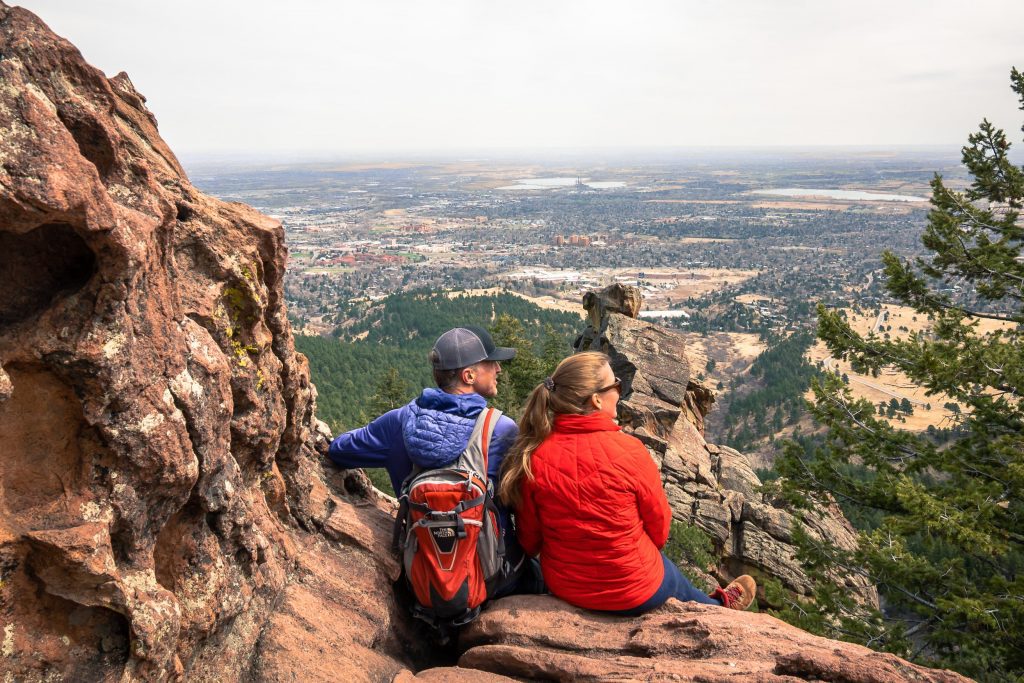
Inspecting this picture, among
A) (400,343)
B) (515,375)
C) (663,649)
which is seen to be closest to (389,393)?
(515,375)

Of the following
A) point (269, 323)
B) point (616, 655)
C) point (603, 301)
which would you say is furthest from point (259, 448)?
point (603, 301)

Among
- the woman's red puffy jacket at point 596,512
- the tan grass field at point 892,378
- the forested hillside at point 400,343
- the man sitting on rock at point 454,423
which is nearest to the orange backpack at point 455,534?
the man sitting on rock at point 454,423

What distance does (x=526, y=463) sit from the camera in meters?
4.64

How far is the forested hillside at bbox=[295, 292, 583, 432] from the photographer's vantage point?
32.8 m

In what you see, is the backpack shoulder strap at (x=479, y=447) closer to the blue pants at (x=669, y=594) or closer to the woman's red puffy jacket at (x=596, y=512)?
the woman's red puffy jacket at (x=596, y=512)

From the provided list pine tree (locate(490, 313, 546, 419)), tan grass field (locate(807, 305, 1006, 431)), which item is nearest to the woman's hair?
pine tree (locate(490, 313, 546, 419))

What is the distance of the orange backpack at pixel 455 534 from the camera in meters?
4.54

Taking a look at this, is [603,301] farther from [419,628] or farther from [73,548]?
[73,548]

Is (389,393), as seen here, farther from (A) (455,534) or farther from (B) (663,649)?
(B) (663,649)

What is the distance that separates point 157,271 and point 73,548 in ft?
5.40

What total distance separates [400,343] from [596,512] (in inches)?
3232

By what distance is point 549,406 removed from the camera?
4.86 metres

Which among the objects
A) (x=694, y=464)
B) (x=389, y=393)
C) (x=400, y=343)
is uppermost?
(x=694, y=464)

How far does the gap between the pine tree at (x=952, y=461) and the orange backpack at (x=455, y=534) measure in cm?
703
